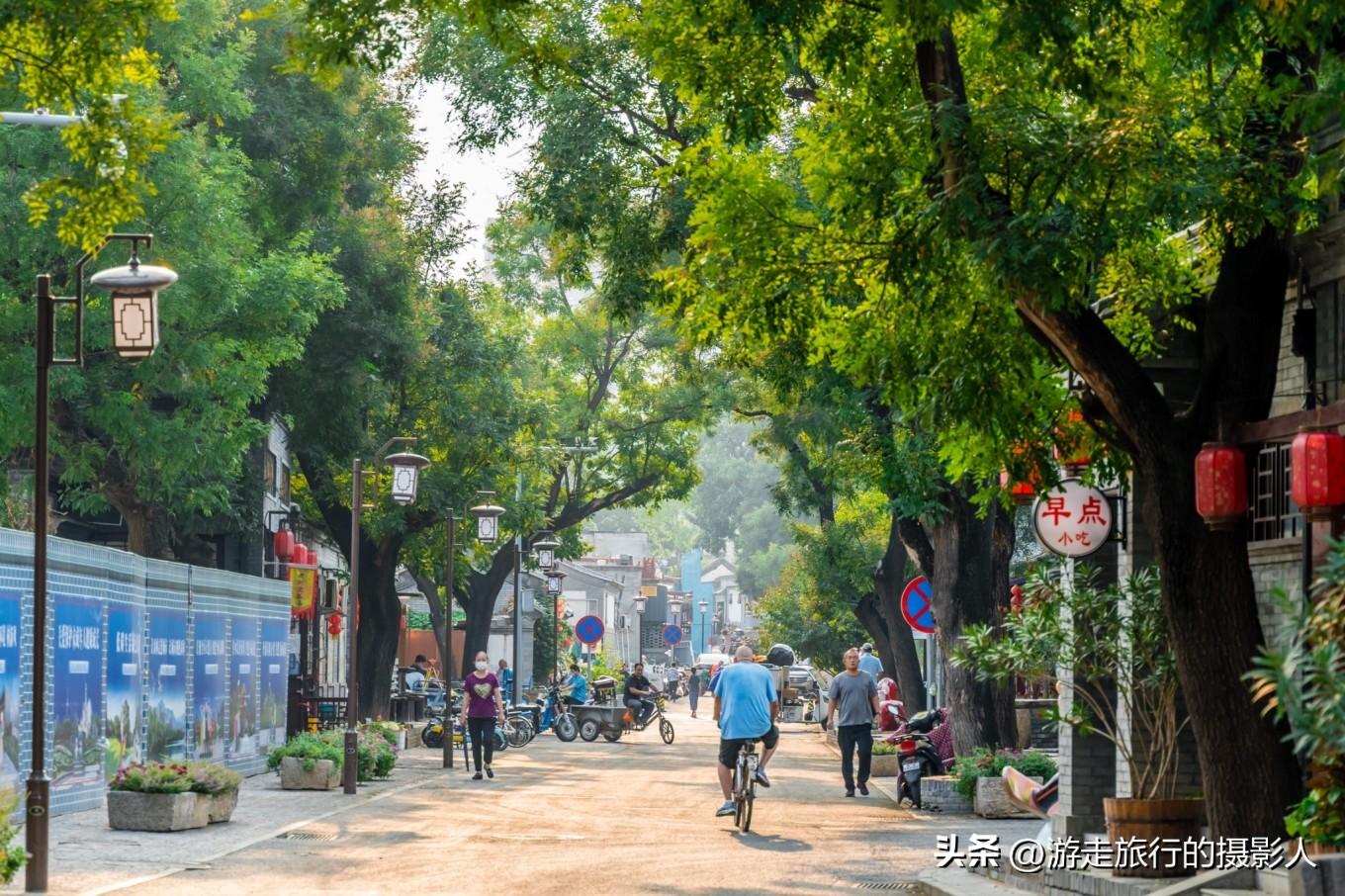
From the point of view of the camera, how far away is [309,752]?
84.1ft

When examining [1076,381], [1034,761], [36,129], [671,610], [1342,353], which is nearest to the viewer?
[1342,353]

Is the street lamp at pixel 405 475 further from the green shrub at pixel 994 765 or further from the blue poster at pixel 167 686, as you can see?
the green shrub at pixel 994 765

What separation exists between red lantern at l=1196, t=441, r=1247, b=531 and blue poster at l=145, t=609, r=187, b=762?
15.2 m

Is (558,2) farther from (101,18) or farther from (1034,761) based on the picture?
(101,18)

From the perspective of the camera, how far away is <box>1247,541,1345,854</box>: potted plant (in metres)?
8.03

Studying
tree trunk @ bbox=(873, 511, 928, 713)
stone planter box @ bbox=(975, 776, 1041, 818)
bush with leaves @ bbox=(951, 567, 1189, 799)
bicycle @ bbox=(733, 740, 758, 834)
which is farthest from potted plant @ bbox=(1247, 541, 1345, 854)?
tree trunk @ bbox=(873, 511, 928, 713)

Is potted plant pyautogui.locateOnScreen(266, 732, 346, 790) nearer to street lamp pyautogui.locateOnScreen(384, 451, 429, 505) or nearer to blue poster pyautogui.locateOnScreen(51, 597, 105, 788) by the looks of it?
blue poster pyautogui.locateOnScreen(51, 597, 105, 788)

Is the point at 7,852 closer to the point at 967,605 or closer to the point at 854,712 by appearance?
the point at 854,712

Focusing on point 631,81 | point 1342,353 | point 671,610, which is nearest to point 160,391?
point 631,81

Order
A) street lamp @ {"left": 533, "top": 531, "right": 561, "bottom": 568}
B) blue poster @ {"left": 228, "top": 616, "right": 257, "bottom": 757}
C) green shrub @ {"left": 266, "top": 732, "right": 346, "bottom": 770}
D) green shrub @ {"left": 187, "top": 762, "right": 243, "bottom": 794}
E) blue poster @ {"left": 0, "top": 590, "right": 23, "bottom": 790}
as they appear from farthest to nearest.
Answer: street lamp @ {"left": 533, "top": 531, "right": 561, "bottom": 568} → blue poster @ {"left": 228, "top": 616, "right": 257, "bottom": 757} → green shrub @ {"left": 266, "top": 732, "right": 346, "bottom": 770} → green shrub @ {"left": 187, "top": 762, "right": 243, "bottom": 794} → blue poster @ {"left": 0, "top": 590, "right": 23, "bottom": 790}

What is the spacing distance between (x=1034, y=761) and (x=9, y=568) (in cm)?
1130

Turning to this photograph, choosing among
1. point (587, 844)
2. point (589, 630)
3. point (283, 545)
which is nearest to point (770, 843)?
point (587, 844)

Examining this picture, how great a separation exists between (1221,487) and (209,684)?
17.8 m

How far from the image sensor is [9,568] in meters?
18.8
